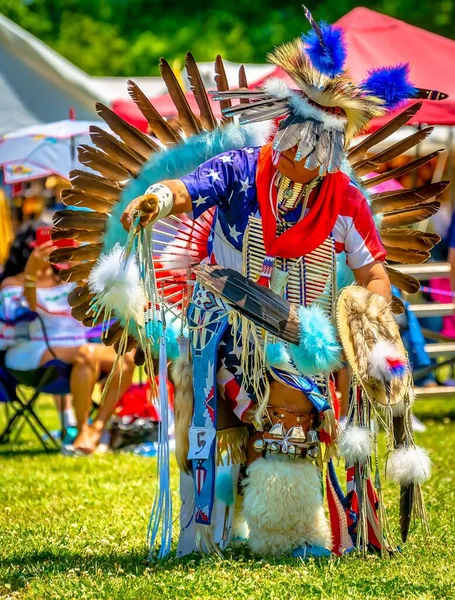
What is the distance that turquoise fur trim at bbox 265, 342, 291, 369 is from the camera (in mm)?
3840

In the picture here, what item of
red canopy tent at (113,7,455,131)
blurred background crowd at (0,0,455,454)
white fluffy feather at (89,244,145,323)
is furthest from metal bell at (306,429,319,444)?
red canopy tent at (113,7,455,131)

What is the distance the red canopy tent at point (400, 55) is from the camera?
277 inches

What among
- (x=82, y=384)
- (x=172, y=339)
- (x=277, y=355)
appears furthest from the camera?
(x=82, y=384)

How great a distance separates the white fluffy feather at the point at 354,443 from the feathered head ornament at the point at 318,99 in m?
0.90

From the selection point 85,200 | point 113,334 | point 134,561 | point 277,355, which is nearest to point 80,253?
point 85,200

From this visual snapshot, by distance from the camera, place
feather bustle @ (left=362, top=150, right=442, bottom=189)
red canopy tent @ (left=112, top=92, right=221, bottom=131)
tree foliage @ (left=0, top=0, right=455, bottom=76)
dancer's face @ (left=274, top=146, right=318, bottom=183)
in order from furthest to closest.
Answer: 1. tree foliage @ (left=0, top=0, right=455, bottom=76)
2. red canopy tent @ (left=112, top=92, right=221, bottom=131)
3. feather bustle @ (left=362, top=150, right=442, bottom=189)
4. dancer's face @ (left=274, top=146, right=318, bottom=183)

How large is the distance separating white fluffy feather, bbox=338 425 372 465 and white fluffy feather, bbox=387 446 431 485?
0.11m

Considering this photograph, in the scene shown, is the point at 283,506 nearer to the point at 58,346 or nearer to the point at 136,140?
the point at 136,140

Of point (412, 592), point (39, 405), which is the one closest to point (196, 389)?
point (412, 592)

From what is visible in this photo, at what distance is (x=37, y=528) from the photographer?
15.6ft

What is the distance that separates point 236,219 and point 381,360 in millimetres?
703

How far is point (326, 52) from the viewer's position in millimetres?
3727

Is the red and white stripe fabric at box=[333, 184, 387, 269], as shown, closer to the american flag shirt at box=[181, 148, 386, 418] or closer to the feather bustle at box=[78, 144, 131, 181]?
the american flag shirt at box=[181, 148, 386, 418]

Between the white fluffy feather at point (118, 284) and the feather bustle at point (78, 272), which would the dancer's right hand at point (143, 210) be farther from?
the feather bustle at point (78, 272)
